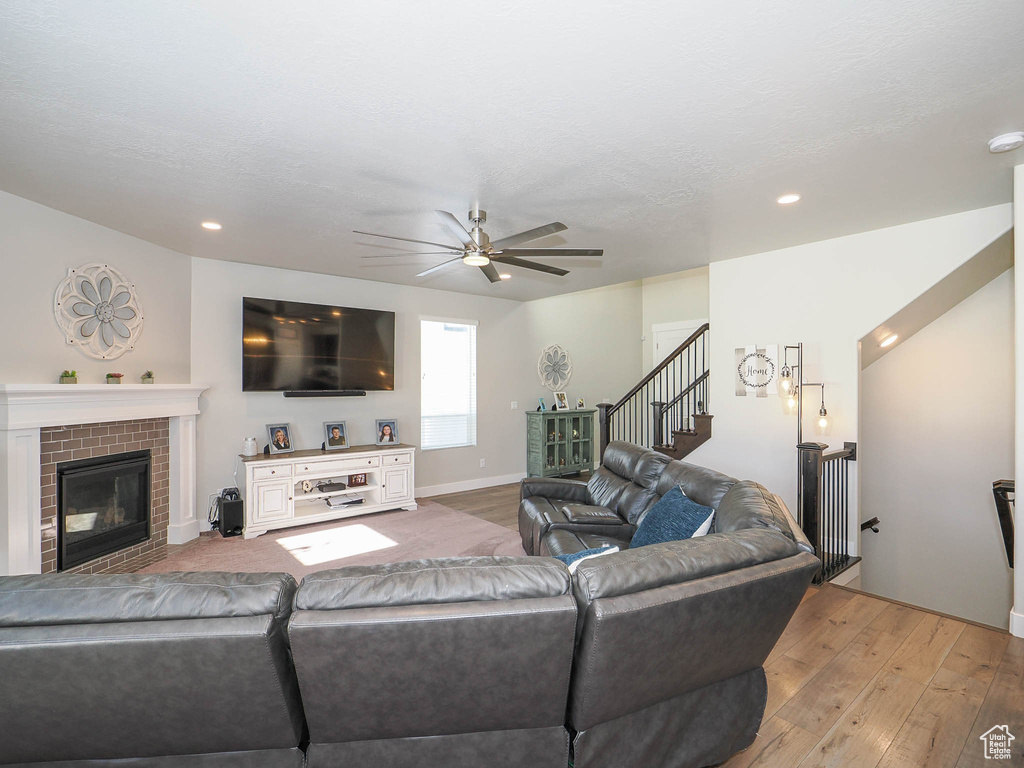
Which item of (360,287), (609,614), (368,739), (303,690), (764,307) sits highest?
(360,287)

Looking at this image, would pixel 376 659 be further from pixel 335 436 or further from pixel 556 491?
pixel 335 436

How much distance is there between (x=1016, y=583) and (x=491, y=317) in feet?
18.3

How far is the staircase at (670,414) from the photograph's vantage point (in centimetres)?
546

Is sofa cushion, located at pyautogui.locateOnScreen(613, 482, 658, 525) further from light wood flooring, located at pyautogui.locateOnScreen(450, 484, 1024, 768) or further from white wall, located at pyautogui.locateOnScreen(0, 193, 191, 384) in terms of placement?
white wall, located at pyautogui.locateOnScreen(0, 193, 191, 384)

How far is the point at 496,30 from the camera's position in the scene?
1779 mm

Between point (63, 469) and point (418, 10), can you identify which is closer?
point (418, 10)

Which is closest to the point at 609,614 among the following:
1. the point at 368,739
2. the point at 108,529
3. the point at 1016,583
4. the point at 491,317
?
the point at 368,739

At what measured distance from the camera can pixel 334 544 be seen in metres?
4.63

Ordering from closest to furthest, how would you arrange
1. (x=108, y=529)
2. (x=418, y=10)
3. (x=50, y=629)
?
(x=50, y=629), (x=418, y=10), (x=108, y=529)

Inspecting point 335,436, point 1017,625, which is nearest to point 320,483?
point 335,436

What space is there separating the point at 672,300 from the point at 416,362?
4634 millimetres

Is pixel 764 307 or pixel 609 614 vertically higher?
pixel 764 307

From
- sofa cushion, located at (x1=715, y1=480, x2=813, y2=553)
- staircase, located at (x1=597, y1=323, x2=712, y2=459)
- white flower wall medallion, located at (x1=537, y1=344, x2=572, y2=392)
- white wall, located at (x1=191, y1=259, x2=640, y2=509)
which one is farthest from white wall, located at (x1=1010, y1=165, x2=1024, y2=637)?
white flower wall medallion, located at (x1=537, y1=344, x2=572, y2=392)

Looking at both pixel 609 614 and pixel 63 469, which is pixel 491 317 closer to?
pixel 63 469
